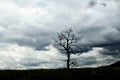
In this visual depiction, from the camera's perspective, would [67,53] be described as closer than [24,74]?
No

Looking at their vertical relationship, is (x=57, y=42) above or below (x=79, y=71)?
above

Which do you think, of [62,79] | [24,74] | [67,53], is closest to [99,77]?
[62,79]

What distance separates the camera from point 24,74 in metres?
33.0

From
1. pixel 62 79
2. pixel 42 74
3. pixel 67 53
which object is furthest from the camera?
pixel 67 53

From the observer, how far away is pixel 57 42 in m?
65.9

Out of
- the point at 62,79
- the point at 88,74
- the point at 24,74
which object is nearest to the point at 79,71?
the point at 88,74

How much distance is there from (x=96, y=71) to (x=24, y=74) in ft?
28.6

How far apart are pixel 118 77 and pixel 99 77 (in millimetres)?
2073

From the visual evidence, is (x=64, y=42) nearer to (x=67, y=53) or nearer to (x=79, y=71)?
(x=67, y=53)

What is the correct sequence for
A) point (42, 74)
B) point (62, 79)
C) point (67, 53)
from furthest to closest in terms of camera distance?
point (67, 53), point (42, 74), point (62, 79)

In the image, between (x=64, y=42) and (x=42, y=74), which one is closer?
(x=42, y=74)

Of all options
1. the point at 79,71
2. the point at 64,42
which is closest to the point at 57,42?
the point at 64,42

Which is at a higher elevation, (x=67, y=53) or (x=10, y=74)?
A: (x=67, y=53)

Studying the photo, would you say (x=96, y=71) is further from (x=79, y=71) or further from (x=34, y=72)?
(x=34, y=72)
